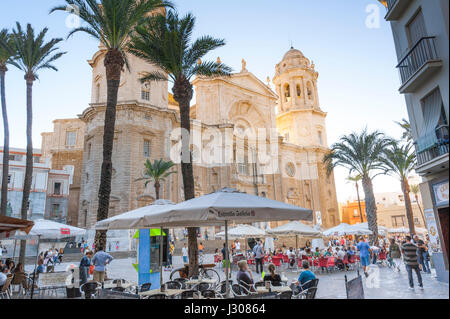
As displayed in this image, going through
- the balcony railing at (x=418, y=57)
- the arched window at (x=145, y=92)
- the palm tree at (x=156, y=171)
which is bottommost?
the balcony railing at (x=418, y=57)

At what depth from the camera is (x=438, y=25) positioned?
6441mm

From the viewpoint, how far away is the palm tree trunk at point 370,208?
21.6 meters

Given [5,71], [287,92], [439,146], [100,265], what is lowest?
[100,265]

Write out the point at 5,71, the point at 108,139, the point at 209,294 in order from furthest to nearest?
1. the point at 5,71
2. the point at 108,139
3. the point at 209,294

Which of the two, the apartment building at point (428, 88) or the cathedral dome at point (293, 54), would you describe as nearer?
the apartment building at point (428, 88)

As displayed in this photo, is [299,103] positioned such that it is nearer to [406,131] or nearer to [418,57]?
[406,131]

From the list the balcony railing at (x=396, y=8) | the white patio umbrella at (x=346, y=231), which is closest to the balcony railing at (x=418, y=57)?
the balcony railing at (x=396, y=8)

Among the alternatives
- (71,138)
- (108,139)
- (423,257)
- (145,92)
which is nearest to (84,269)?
(108,139)

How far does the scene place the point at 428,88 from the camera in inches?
330

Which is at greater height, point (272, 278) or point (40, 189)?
point (40, 189)

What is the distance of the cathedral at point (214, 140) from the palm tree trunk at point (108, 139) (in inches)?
596

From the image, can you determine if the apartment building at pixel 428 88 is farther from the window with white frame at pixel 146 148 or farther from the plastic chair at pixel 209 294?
the window with white frame at pixel 146 148

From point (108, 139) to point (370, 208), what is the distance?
17780mm
